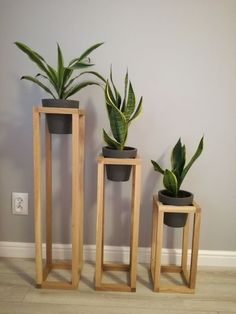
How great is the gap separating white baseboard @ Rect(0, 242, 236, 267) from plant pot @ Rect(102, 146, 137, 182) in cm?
51

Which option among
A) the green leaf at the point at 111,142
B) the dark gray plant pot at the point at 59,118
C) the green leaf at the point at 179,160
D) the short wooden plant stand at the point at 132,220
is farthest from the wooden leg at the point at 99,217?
the green leaf at the point at 179,160

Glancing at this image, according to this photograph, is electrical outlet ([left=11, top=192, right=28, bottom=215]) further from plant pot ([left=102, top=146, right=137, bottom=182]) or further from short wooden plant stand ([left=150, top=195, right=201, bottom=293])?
short wooden plant stand ([left=150, top=195, right=201, bottom=293])

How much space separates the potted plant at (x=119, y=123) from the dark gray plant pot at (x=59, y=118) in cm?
16

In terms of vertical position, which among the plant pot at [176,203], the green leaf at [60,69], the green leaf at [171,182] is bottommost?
the plant pot at [176,203]

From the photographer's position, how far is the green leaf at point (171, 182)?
1148 mm

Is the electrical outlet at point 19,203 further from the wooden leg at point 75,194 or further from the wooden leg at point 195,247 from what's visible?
the wooden leg at point 195,247

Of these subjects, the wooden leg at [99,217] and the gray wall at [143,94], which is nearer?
the wooden leg at [99,217]

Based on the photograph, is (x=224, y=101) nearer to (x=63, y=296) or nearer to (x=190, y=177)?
(x=190, y=177)

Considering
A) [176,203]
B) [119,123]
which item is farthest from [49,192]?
[176,203]

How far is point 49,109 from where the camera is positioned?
3.56 feet

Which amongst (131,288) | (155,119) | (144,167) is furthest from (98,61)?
(131,288)

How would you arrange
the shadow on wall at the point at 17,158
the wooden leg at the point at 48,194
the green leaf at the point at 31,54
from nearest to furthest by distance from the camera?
1. the green leaf at the point at 31,54
2. the wooden leg at the point at 48,194
3. the shadow on wall at the point at 17,158

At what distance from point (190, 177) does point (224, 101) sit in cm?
44

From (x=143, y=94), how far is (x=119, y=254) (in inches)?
35.4
